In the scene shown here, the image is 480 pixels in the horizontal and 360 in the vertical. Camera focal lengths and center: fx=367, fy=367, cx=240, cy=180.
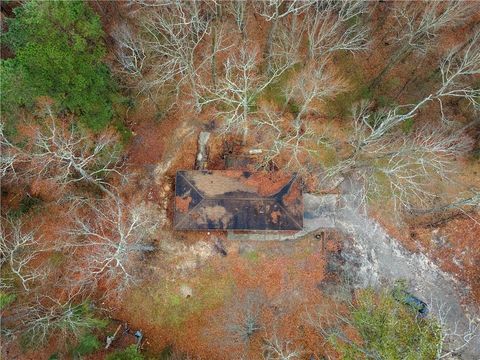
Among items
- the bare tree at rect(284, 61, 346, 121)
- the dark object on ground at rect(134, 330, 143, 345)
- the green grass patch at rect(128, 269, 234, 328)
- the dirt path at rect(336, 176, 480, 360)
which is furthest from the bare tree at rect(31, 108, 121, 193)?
the dirt path at rect(336, 176, 480, 360)

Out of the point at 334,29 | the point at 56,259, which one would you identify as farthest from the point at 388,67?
the point at 56,259

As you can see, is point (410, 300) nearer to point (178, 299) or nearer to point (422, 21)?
point (178, 299)

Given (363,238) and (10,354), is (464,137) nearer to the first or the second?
(363,238)

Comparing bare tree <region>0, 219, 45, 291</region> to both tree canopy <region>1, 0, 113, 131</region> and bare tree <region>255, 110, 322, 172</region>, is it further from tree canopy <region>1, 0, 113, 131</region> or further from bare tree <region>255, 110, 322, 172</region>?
bare tree <region>255, 110, 322, 172</region>

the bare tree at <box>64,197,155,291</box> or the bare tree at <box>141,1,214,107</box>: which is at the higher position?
the bare tree at <box>141,1,214,107</box>

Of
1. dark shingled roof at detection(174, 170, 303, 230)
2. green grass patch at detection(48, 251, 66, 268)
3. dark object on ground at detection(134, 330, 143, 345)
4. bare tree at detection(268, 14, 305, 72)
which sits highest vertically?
bare tree at detection(268, 14, 305, 72)

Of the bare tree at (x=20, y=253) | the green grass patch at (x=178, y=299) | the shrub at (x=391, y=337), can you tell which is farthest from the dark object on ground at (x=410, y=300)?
the bare tree at (x=20, y=253)

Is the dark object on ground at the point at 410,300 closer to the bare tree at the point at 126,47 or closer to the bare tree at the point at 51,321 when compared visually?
the bare tree at the point at 51,321
